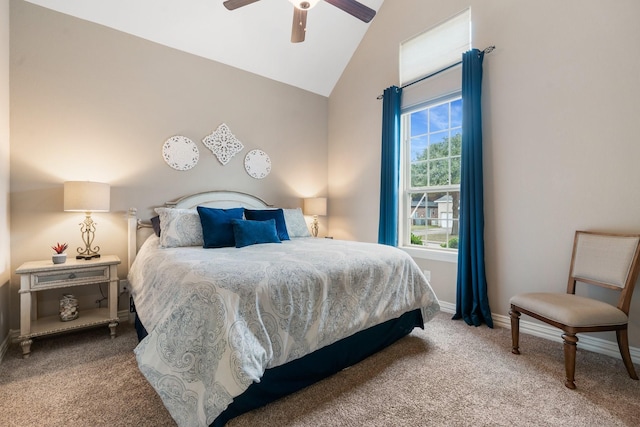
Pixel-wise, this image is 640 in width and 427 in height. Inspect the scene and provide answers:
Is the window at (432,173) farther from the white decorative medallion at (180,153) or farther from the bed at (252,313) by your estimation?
the white decorative medallion at (180,153)

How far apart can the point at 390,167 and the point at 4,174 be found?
3621 mm

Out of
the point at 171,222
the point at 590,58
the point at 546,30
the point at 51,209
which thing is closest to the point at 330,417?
the point at 171,222

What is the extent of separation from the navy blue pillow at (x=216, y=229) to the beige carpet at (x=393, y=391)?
1026 millimetres

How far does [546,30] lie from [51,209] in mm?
4589

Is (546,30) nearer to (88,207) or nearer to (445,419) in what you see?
(445,419)

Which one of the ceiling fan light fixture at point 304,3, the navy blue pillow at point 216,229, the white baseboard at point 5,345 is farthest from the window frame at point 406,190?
the white baseboard at point 5,345

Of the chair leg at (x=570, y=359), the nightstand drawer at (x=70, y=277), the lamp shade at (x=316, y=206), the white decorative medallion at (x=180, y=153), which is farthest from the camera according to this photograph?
the lamp shade at (x=316, y=206)

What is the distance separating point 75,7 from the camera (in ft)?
8.68

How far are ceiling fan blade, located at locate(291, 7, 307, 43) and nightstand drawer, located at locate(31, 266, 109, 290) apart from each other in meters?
2.55

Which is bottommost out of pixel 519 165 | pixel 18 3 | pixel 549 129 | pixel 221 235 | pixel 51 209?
pixel 221 235

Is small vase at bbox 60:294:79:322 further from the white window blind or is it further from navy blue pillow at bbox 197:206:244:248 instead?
the white window blind

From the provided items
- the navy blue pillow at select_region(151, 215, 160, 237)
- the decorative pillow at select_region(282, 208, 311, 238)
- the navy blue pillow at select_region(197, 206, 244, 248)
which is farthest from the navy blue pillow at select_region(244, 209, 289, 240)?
the navy blue pillow at select_region(151, 215, 160, 237)

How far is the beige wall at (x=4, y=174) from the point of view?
2225mm

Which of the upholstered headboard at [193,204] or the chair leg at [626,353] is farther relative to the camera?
the upholstered headboard at [193,204]
